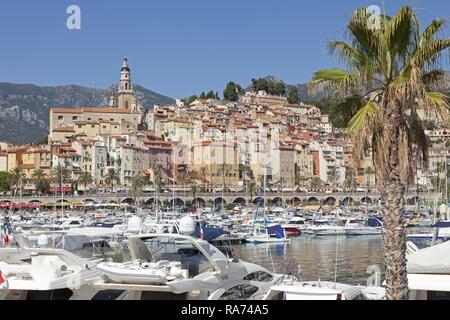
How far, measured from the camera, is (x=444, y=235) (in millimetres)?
43531

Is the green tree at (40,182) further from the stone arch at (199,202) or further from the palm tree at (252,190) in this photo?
the palm tree at (252,190)

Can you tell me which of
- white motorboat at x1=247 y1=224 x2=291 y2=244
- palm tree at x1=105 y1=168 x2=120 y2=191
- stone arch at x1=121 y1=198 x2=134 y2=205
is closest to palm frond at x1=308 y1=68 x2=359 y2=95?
white motorboat at x1=247 y1=224 x2=291 y2=244

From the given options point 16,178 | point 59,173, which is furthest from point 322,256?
point 16,178

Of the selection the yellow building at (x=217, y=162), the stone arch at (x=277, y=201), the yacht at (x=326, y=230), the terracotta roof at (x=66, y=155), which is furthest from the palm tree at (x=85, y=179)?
the yacht at (x=326, y=230)

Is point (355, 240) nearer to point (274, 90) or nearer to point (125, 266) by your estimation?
point (125, 266)

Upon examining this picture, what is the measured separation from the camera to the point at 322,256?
42188 millimetres

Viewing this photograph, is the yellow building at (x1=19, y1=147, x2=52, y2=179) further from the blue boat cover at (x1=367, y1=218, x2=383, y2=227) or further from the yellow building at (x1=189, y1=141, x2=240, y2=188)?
the blue boat cover at (x1=367, y1=218, x2=383, y2=227)

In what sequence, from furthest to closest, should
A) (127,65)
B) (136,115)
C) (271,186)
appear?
1. (127,65)
2. (136,115)
3. (271,186)

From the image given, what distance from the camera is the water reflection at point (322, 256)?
31438mm

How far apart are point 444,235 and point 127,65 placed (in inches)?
4436

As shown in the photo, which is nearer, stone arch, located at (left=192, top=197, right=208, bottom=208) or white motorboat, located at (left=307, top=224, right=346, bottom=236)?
white motorboat, located at (left=307, top=224, right=346, bottom=236)

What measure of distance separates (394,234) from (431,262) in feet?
6.20

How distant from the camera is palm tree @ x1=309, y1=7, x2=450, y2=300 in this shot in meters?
8.69

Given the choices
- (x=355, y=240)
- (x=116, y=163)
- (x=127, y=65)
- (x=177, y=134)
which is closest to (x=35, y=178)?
(x=116, y=163)
